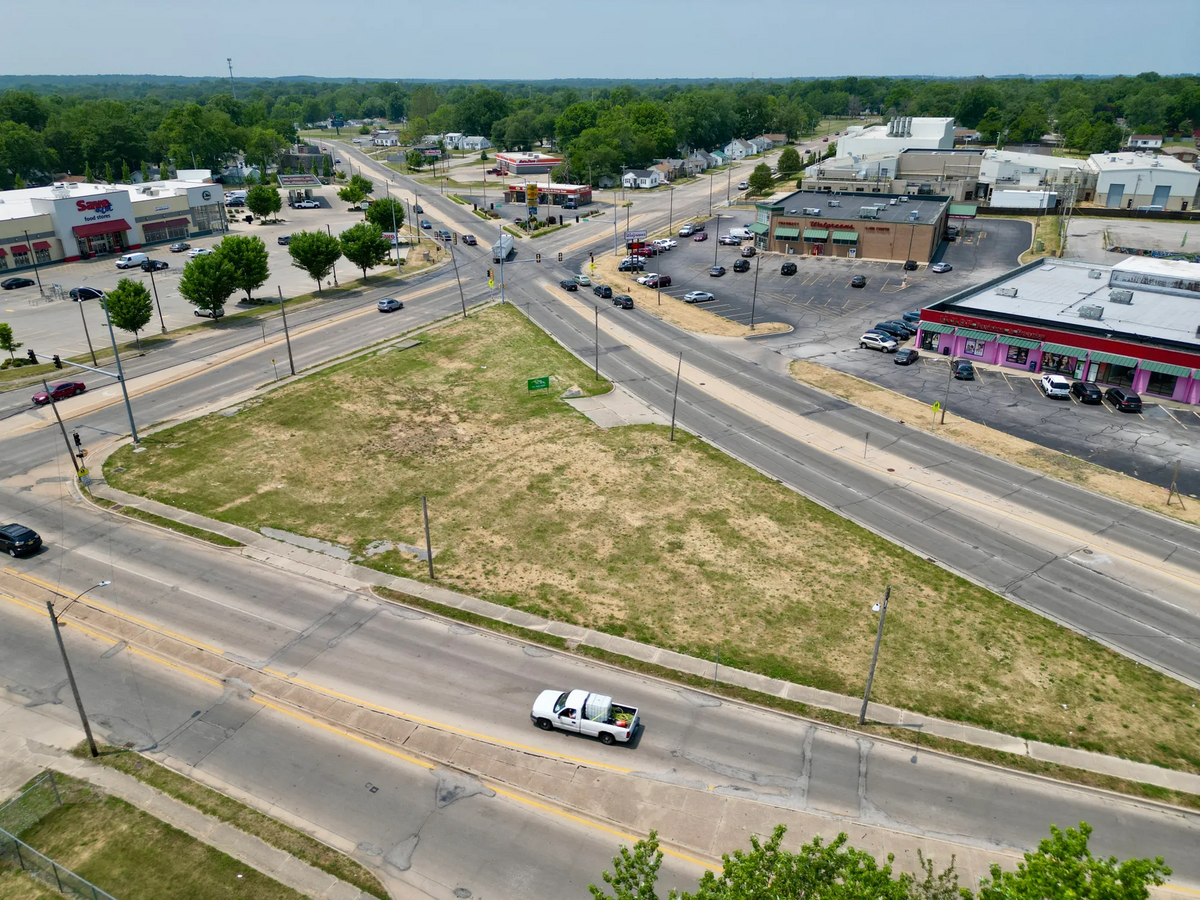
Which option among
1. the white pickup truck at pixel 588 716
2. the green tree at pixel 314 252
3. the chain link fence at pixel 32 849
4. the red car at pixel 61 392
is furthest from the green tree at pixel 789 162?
the chain link fence at pixel 32 849

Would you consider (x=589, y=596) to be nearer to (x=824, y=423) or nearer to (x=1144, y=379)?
(x=824, y=423)

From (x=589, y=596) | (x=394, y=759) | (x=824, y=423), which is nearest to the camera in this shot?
(x=394, y=759)

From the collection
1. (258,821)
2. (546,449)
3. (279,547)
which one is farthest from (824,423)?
(258,821)

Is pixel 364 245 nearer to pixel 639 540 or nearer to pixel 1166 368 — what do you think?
pixel 639 540

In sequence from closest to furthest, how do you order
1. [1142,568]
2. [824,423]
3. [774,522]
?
[1142,568] → [774,522] → [824,423]

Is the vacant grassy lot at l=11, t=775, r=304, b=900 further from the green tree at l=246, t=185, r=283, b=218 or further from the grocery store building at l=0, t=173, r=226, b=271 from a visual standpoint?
the green tree at l=246, t=185, r=283, b=218

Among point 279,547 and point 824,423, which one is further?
point 824,423

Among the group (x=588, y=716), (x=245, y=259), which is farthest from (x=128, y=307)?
(x=588, y=716)
